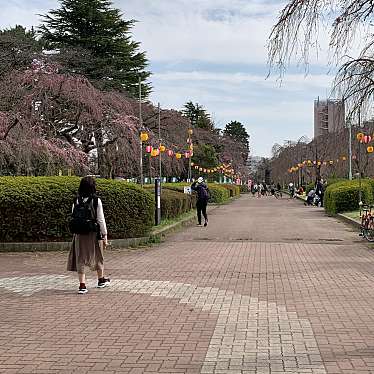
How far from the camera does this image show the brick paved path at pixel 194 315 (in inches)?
211

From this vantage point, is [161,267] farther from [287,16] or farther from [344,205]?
[344,205]

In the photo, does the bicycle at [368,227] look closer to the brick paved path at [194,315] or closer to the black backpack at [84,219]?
the brick paved path at [194,315]

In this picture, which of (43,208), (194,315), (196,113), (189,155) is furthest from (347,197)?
(196,113)

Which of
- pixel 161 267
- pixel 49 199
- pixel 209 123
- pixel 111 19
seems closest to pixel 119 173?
pixel 111 19

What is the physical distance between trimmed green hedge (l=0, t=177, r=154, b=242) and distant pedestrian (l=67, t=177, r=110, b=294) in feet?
17.1

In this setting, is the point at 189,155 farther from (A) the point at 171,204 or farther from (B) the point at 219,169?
(B) the point at 219,169

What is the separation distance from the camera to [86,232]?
28.5 ft

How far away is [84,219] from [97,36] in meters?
31.9

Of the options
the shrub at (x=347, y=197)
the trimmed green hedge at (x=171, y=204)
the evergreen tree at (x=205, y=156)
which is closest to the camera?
the trimmed green hedge at (x=171, y=204)

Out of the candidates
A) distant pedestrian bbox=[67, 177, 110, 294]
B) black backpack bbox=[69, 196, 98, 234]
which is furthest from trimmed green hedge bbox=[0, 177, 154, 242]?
black backpack bbox=[69, 196, 98, 234]

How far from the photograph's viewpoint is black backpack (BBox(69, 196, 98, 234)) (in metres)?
8.64

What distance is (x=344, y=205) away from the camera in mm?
27391

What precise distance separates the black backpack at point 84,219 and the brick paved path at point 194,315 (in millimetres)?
931

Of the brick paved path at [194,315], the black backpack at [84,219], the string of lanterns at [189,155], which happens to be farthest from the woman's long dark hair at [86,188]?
the string of lanterns at [189,155]
